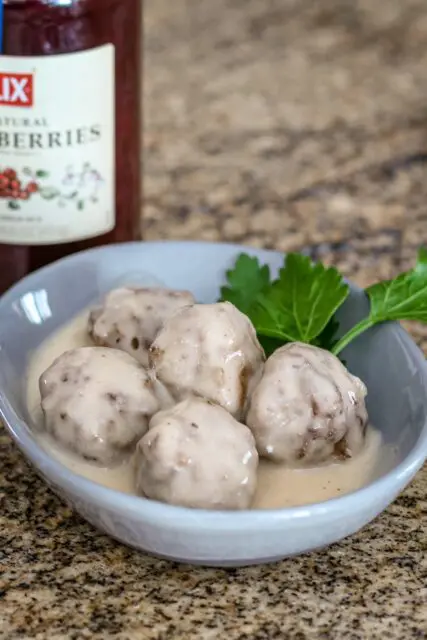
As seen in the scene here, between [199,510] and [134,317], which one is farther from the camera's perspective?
[134,317]

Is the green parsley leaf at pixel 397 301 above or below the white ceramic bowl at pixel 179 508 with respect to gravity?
above

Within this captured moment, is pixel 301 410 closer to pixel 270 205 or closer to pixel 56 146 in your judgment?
pixel 56 146

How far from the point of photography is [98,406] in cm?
74

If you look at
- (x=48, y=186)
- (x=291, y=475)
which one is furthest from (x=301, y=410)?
(x=48, y=186)

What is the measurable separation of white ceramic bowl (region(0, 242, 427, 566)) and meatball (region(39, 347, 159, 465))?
3 centimetres

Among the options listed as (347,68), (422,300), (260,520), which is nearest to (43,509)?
(260,520)

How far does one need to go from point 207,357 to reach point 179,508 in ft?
0.43

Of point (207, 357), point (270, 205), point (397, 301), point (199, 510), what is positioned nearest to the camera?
point (199, 510)

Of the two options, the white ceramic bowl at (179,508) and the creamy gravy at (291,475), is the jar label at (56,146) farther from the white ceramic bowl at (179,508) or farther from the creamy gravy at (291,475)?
the creamy gravy at (291,475)

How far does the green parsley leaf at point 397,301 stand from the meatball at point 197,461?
0.18 meters

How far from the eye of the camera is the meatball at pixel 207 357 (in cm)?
76

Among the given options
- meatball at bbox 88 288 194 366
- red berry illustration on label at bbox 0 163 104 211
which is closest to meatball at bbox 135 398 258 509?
meatball at bbox 88 288 194 366

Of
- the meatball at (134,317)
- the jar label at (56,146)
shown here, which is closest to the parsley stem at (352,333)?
the meatball at (134,317)

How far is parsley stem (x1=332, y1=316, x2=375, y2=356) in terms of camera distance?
0.85 meters
